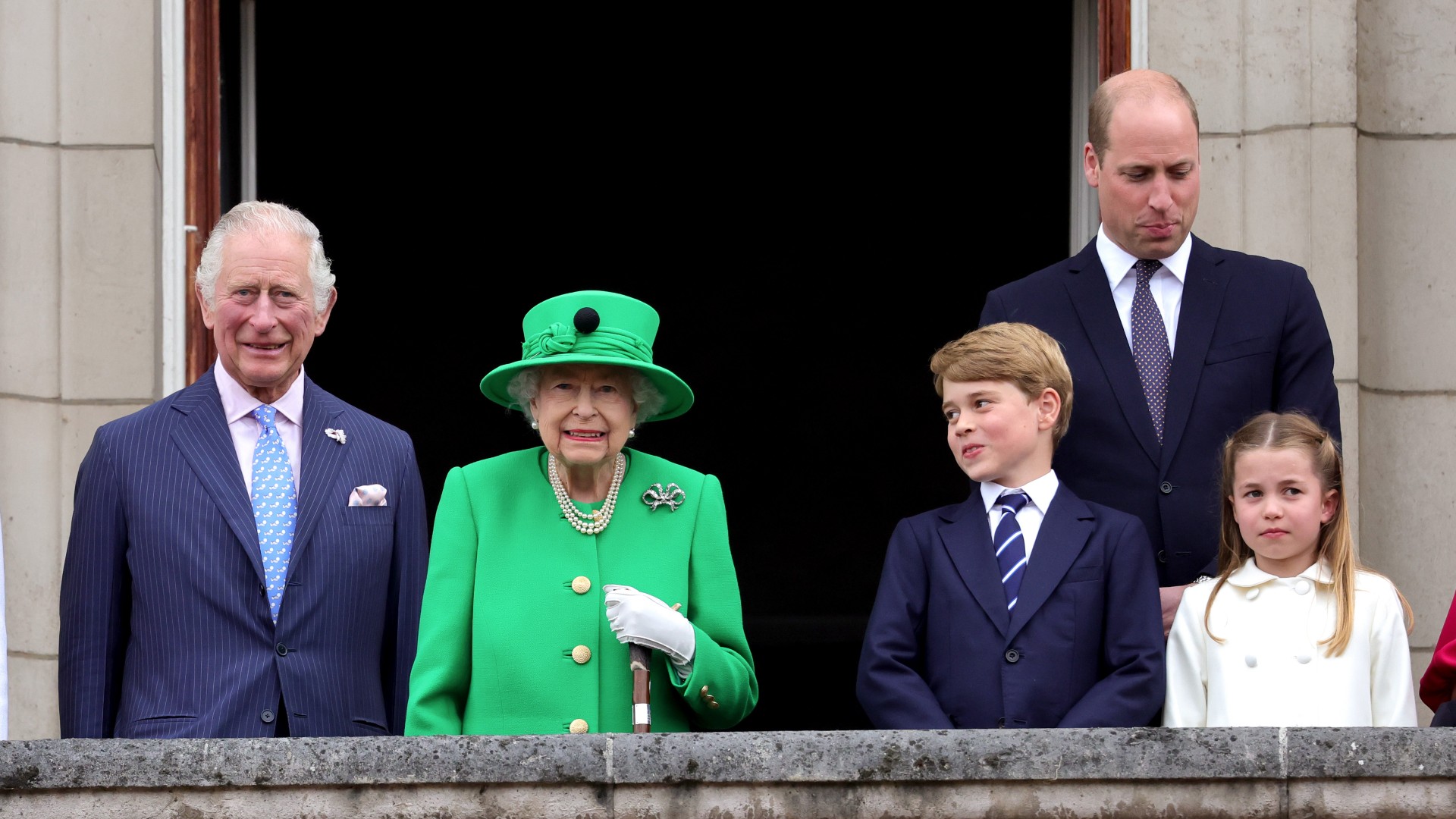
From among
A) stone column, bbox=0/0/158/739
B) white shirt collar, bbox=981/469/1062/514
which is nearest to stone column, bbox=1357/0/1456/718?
white shirt collar, bbox=981/469/1062/514

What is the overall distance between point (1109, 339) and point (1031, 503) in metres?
0.47

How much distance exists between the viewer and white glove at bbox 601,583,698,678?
11.5ft

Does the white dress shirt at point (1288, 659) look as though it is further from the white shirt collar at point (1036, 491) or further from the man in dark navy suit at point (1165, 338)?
the white shirt collar at point (1036, 491)

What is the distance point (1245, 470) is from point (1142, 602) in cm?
31

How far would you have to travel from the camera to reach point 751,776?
3.05 metres

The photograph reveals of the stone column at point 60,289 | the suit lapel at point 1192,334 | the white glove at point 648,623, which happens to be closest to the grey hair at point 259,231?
the white glove at point 648,623

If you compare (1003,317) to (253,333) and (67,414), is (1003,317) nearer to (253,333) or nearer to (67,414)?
(253,333)

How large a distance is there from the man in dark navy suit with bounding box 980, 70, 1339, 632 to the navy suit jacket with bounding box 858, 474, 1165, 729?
239 mm

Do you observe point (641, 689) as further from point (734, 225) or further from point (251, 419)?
point (734, 225)

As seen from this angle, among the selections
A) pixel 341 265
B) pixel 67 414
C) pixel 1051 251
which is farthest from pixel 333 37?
pixel 67 414

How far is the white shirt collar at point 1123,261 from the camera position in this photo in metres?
4.15

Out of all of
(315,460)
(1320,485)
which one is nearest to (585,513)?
(315,460)

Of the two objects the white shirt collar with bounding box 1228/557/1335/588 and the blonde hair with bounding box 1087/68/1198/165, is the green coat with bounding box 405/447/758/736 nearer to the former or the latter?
the white shirt collar with bounding box 1228/557/1335/588

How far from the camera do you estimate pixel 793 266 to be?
12516 mm
